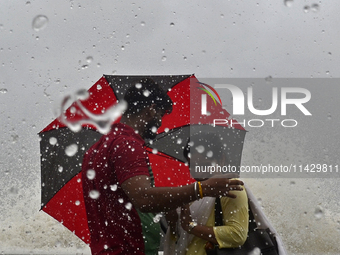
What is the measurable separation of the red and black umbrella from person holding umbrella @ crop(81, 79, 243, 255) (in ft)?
2.34

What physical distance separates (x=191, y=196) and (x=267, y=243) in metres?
0.58

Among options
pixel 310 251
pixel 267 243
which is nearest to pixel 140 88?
pixel 267 243

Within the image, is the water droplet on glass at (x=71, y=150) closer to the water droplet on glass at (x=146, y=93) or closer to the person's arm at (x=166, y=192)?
the water droplet on glass at (x=146, y=93)

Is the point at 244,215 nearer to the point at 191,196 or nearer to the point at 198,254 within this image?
the point at 198,254

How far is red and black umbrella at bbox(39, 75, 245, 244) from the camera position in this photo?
7.95 ft

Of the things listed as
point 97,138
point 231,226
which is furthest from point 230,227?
point 97,138

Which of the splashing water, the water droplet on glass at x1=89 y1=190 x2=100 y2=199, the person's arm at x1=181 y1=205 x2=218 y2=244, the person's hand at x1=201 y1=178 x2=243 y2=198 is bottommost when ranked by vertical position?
the person's arm at x1=181 y1=205 x2=218 y2=244

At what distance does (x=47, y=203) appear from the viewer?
8.11 feet

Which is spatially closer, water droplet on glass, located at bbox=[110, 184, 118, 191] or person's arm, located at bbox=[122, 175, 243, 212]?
person's arm, located at bbox=[122, 175, 243, 212]

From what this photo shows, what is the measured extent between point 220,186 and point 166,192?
7.5 inches

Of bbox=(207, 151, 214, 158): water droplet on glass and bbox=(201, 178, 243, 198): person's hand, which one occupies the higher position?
bbox=(207, 151, 214, 158): water droplet on glass

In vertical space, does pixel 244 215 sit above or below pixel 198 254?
above

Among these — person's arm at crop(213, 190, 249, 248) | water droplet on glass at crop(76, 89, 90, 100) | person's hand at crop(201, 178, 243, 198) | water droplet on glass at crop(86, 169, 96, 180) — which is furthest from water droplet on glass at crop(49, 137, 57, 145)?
person's hand at crop(201, 178, 243, 198)

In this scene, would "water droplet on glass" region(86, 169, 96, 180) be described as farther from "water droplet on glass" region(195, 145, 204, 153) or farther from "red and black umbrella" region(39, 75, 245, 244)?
"red and black umbrella" region(39, 75, 245, 244)
